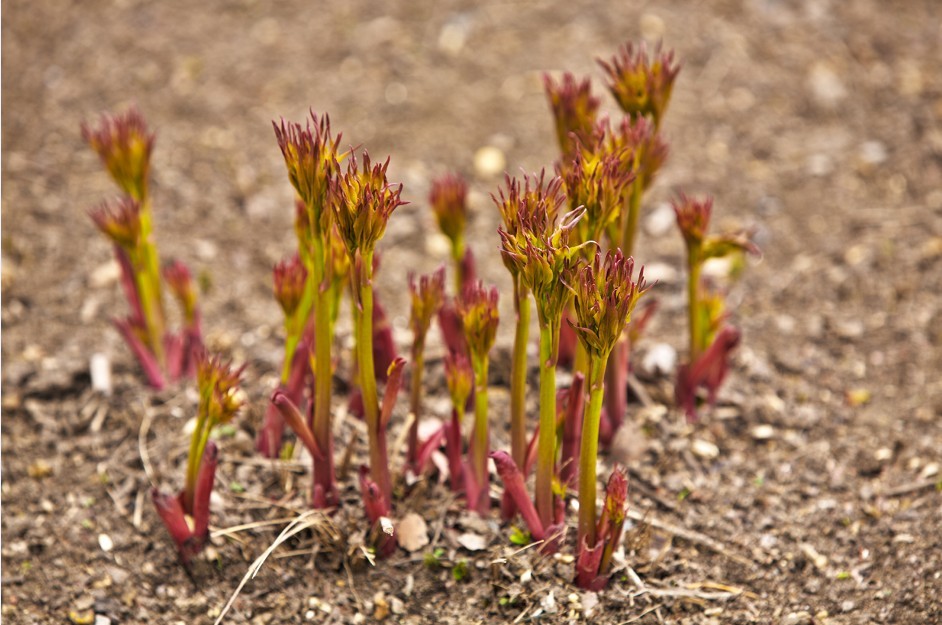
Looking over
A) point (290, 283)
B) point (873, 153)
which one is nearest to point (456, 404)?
point (290, 283)

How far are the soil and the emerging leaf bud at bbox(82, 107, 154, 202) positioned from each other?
2.46ft

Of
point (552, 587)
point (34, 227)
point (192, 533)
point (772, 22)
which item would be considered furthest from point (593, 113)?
point (772, 22)

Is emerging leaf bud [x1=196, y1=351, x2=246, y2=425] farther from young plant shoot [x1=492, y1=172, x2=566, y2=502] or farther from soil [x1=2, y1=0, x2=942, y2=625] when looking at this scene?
young plant shoot [x1=492, y1=172, x2=566, y2=502]

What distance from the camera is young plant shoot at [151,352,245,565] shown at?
2691mm

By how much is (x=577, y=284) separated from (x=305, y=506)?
47.6 inches

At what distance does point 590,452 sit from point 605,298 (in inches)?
18.3

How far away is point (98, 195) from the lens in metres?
4.62

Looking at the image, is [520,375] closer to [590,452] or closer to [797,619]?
[590,452]

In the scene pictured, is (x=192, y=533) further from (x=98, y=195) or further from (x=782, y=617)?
(x=98, y=195)

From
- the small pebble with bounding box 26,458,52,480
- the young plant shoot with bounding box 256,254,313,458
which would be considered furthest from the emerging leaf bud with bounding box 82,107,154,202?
the small pebble with bounding box 26,458,52,480

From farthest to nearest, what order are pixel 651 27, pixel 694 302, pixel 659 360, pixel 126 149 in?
1. pixel 651 27
2. pixel 659 360
3. pixel 694 302
4. pixel 126 149

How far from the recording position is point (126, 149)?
125 inches

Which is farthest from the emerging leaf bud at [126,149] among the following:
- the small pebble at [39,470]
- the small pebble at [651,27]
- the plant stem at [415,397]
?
the small pebble at [651,27]

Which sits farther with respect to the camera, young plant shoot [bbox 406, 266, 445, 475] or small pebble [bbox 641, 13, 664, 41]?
small pebble [bbox 641, 13, 664, 41]
